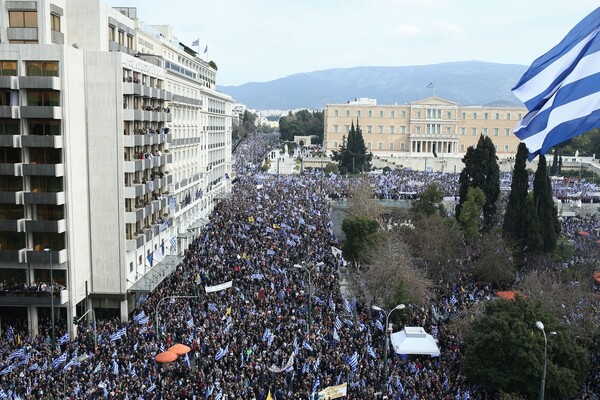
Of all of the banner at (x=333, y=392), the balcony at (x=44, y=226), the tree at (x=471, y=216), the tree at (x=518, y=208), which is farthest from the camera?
the tree at (x=471, y=216)

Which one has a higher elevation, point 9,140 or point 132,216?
point 9,140

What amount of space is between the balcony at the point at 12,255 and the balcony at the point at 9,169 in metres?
3.68

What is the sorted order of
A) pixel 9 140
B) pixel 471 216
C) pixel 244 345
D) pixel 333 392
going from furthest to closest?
1. pixel 471 216
2. pixel 9 140
3. pixel 244 345
4. pixel 333 392

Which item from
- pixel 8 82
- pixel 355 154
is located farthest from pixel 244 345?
pixel 355 154

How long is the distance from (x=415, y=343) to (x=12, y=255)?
19.3 meters

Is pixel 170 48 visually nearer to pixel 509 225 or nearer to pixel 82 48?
pixel 82 48

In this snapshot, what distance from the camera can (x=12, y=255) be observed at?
29.5 m

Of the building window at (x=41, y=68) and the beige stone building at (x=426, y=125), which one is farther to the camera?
the beige stone building at (x=426, y=125)

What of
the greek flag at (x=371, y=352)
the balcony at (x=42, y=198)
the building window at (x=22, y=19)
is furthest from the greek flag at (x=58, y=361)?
the building window at (x=22, y=19)

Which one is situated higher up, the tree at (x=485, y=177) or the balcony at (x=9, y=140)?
the balcony at (x=9, y=140)

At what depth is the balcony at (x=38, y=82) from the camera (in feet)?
93.9

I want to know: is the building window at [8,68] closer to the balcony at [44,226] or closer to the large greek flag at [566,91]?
the balcony at [44,226]

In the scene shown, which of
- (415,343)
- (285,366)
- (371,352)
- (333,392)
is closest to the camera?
(333,392)

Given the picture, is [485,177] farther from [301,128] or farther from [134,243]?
[301,128]
